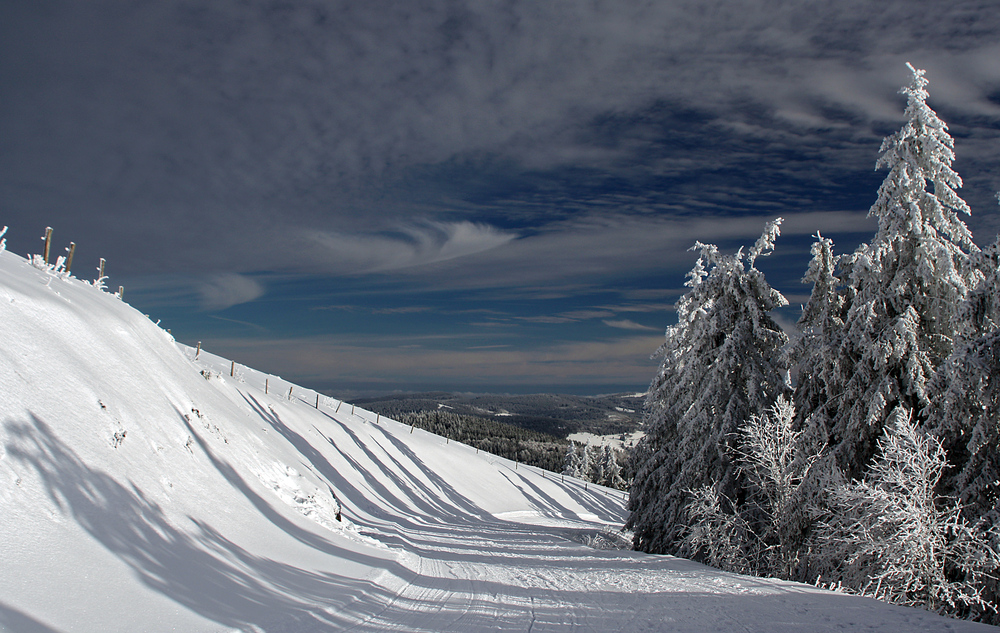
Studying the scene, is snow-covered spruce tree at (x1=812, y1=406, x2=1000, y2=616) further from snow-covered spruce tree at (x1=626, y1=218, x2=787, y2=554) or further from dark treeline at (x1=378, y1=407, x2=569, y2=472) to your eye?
dark treeline at (x1=378, y1=407, x2=569, y2=472)

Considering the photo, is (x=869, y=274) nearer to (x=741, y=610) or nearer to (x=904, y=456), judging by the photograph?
(x=904, y=456)

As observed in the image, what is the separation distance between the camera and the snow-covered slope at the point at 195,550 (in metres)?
5.88

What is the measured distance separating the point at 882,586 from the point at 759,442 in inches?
173

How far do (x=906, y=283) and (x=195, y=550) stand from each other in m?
16.1

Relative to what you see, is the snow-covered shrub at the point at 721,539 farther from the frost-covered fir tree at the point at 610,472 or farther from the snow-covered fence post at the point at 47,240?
the frost-covered fir tree at the point at 610,472

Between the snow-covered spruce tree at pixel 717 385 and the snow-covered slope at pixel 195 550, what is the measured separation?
4590 millimetres

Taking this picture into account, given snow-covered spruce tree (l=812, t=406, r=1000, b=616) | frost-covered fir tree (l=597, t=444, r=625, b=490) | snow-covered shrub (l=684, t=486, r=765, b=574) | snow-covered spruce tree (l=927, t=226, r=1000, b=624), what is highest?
snow-covered spruce tree (l=927, t=226, r=1000, b=624)

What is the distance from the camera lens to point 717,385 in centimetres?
1677

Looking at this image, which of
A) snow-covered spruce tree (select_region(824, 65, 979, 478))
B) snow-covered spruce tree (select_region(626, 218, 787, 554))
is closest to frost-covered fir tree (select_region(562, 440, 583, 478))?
snow-covered spruce tree (select_region(626, 218, 787, 554))

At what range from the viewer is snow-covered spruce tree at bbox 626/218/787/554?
644 inches

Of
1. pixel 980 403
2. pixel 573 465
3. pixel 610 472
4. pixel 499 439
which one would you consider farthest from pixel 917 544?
pixel 499 439

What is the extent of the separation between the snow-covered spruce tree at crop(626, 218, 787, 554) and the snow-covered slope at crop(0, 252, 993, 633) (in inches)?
181

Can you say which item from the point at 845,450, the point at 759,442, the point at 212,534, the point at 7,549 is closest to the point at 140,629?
the point at 7,549

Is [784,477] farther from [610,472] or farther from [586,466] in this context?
[586,466]
